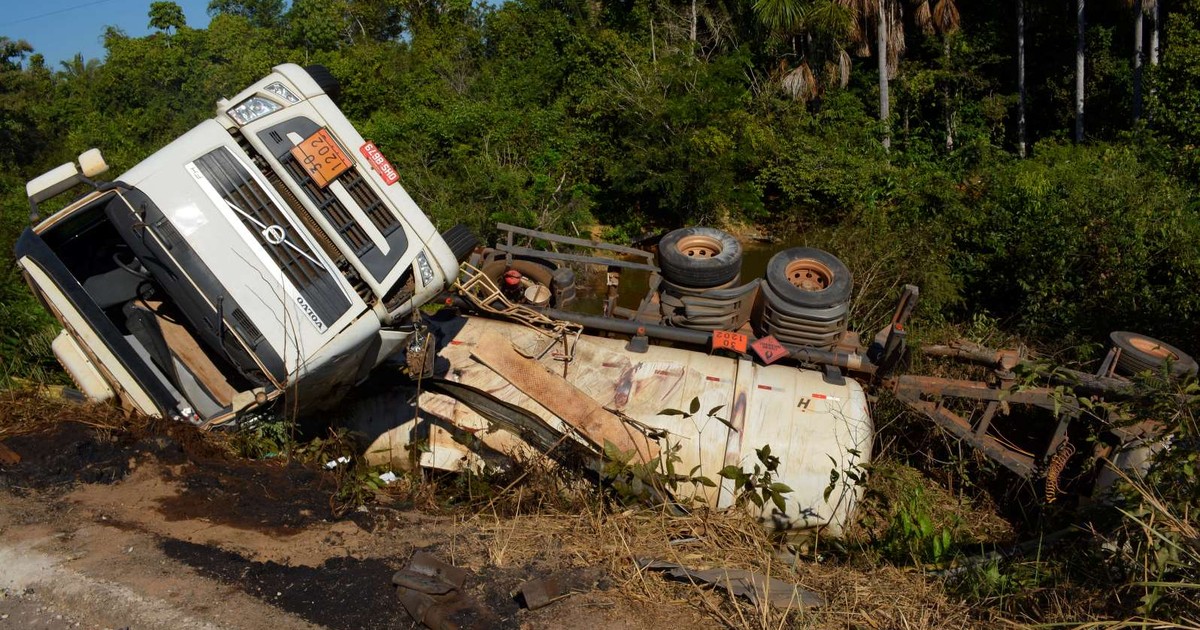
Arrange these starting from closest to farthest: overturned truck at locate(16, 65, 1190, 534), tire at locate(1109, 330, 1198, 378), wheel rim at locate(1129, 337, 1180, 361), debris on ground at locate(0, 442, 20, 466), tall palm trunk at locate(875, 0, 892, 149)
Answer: debris on ground at locate(0, 442, 20, 466)
overturned truck at locate(16, 65, 1190, 534)
tire at locate(1109, 330, 1198, 378)
wheel rim at locate(1129, 337, 1180, 361)
tall palm trunk at locate(875, 0, 892, 149)

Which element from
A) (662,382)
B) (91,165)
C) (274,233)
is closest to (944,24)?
(662,382)

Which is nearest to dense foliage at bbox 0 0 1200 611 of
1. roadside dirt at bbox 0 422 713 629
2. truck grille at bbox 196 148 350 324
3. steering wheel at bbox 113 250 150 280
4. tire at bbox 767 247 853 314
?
steering wheel at bbox 113 250 150 280

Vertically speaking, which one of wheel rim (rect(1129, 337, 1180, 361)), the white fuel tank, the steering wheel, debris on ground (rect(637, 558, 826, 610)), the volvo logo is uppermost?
the volvo logo

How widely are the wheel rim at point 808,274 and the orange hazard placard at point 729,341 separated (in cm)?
111

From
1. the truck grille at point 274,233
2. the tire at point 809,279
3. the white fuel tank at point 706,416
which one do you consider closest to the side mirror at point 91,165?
the truck grille at point 274,233

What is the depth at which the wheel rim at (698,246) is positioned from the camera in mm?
7590

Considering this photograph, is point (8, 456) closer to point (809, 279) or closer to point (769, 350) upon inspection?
point (769, 350)

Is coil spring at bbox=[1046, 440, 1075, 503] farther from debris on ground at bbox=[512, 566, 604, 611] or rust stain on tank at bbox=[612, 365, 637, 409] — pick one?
Answer: debris on ground at bbox=[512, 566, 604, 611]

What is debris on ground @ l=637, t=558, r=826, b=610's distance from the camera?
367cm

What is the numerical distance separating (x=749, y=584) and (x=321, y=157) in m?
3.61

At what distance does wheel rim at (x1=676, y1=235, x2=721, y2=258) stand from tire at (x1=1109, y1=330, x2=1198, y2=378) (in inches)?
133

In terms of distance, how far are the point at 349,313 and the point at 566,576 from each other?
6.72 ft

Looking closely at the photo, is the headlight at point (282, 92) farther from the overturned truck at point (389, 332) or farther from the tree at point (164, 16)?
the tree at point (164, 16)

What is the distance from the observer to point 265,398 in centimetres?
455
